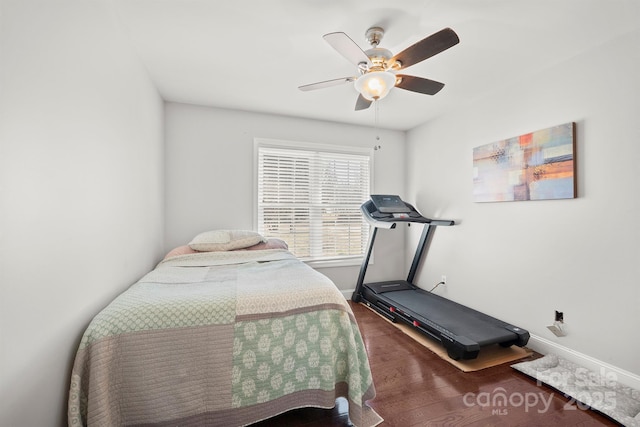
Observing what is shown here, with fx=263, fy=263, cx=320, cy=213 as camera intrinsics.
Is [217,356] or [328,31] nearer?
[217,356]

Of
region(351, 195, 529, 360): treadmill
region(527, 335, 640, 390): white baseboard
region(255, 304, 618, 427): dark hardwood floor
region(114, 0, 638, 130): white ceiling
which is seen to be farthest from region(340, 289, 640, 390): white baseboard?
region(114, 0, 638, 130): white ceiling

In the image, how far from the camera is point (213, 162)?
→ 3143 mm

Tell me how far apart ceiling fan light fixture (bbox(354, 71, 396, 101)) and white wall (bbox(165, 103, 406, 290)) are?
1787 millimetres

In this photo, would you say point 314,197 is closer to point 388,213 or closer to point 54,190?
point 388,213

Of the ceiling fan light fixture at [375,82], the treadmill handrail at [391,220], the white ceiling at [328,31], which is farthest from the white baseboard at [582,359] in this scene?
the ceiling fan light fixture at [375,82]

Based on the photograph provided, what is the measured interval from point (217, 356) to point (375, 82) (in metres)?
1.83

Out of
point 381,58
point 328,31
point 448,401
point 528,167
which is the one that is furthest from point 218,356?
point 528,167

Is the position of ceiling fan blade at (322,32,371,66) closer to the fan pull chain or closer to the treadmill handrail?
the fan pull chain

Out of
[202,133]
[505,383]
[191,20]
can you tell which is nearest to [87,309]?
[191,20]

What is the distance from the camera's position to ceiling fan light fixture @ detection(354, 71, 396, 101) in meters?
1.71

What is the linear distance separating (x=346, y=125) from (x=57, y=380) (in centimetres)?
360

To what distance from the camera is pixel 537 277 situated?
7.65 feet

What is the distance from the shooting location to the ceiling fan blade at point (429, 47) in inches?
56.9

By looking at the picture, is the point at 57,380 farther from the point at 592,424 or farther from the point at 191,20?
the point at 592,424
